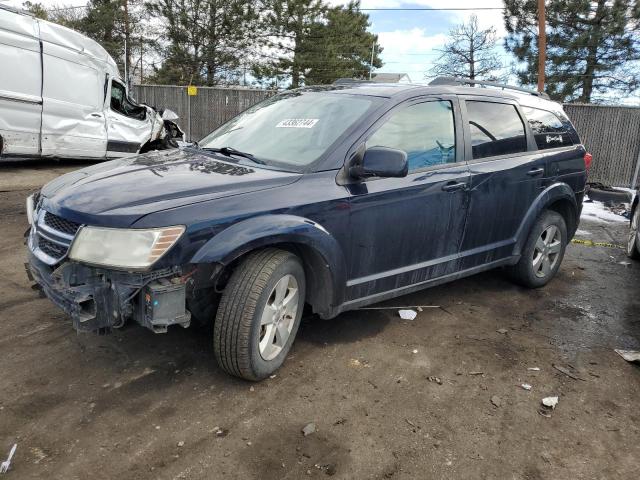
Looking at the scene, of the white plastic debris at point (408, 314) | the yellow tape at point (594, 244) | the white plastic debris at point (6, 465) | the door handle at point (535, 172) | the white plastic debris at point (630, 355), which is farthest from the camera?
the yellow tape at point (594, 244)

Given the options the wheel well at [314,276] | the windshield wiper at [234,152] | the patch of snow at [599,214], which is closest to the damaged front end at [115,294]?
the wheel well at [314,276]

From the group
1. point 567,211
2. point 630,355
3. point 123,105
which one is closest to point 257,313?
point 630,355

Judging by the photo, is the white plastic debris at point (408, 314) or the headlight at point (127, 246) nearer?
the headlight at point (127, 246)

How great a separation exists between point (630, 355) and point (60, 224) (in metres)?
3.97

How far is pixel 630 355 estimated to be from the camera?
157 inches

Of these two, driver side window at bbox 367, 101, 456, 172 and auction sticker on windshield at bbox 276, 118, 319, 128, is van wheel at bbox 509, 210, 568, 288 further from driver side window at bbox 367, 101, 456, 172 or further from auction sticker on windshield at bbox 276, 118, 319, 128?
auction sticker on windshield at bbox 276, 118, 319, 128

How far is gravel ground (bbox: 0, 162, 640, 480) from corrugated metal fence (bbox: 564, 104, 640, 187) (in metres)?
10.7

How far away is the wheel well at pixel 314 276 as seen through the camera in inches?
129

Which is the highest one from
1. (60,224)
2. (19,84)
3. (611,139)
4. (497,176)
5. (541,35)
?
(541,35)

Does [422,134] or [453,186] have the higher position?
[422,134]

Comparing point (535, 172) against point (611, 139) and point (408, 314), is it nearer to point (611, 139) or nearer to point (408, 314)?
point (408, 314)

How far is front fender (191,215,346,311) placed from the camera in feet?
9.36

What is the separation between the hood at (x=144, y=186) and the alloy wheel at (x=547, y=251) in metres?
2.91

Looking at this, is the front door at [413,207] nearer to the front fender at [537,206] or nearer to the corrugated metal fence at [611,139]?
the front fender at [537,206]
